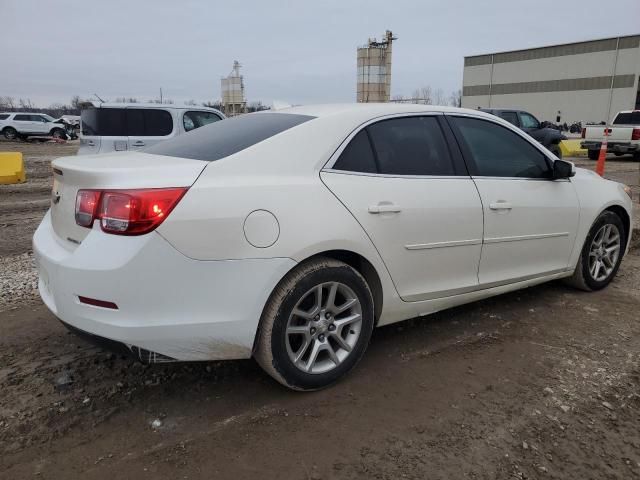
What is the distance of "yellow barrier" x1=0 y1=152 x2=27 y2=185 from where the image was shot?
12.6 meters

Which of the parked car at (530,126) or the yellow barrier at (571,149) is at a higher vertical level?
the parked car at (530,126)

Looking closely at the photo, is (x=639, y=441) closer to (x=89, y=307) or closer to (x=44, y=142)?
(x=89, y=307)

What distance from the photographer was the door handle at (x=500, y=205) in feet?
11.8

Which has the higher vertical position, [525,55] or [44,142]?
[525,55]

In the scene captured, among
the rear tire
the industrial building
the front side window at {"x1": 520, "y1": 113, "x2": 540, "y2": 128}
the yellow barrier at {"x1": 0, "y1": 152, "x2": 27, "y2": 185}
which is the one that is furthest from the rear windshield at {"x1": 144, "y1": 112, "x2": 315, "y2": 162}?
the industrial building

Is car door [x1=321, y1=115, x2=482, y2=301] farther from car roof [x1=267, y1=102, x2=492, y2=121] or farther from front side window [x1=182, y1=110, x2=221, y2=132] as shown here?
front side window [x1=182, y1=110, x2=221, y2=132]

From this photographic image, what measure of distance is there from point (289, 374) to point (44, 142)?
3264cm

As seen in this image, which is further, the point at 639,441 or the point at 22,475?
the point at 639,441

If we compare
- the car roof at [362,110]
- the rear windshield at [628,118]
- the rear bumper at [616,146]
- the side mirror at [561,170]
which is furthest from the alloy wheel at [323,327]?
the rear windshield at [628,118]

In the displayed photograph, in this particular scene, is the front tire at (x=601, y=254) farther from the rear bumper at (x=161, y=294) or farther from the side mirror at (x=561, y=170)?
the rear bumper at (x=161, y=294)

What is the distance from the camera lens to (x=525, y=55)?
2373 inches

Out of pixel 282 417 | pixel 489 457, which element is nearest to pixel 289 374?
pixel 282 417

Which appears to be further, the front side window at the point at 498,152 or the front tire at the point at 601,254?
the front tire at the point at 601,254

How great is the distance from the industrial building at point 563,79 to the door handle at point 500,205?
173 feet
